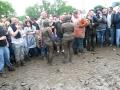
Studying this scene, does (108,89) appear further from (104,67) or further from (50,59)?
(50,59)

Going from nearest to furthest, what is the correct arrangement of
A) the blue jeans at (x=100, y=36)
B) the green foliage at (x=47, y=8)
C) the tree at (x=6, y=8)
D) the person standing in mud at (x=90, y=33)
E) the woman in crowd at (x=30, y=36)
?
the woman in crowd at (x=30, y=36)
the person standing in mud at (x=90, y=33)
the blue jeans at (x=100, y=36)
the tree at (x=6, y=8)
the green foliage at (x=47, y=8)

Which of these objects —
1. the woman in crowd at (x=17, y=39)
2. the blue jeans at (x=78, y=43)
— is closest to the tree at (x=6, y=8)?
the blue jeans at (x=78, y=43)

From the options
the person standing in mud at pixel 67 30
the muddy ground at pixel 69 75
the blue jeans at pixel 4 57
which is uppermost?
the person standing in mud at pixel 67 30

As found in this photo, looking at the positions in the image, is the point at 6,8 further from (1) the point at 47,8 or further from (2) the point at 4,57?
(2) the point at 4,57

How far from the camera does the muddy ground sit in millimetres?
11578

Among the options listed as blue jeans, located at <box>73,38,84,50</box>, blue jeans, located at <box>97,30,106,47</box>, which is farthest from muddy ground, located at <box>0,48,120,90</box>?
blue jeans, located at <box>97,30,106,47</box>

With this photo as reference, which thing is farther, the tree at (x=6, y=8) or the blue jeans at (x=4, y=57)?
the tree at (x=6, y=8)

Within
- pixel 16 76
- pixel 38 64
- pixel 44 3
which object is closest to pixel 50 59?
pixel 38 64

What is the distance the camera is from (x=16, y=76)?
12406 mm

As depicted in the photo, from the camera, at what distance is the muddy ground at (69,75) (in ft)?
38.0

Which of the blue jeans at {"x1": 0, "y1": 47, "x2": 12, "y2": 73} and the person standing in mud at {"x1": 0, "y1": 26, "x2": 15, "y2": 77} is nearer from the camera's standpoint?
the person standing in mud at {"x1": 0, "y1": 26, "x2": 15, "y2": 77}

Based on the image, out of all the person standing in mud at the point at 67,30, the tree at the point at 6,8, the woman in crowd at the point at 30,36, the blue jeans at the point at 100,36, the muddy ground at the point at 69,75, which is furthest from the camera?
the tree at the point at 6,8

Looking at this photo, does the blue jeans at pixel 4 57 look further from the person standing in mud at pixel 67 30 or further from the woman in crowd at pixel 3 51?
the person standing in mud at pixel 67 30

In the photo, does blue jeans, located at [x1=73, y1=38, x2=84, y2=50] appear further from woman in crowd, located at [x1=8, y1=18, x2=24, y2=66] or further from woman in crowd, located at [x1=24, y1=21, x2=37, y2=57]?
woman in crowd, located at [x1=8, y1=18, x2=24, y2=66]
